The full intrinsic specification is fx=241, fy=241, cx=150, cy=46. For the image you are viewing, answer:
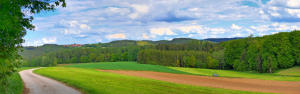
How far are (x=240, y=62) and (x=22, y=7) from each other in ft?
238

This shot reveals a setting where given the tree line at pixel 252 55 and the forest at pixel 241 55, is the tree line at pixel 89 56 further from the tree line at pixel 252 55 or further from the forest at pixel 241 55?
the tree line at pixel 252 55

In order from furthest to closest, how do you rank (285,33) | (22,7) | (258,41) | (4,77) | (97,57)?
(97,57), (258,41), (285,33), (4,77), (22,7)

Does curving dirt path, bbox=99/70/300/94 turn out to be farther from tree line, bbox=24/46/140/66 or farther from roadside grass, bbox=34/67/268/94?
tree line, bbox=24/46/140/66

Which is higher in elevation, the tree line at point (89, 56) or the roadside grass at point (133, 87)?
the tree line at point (89, 56)

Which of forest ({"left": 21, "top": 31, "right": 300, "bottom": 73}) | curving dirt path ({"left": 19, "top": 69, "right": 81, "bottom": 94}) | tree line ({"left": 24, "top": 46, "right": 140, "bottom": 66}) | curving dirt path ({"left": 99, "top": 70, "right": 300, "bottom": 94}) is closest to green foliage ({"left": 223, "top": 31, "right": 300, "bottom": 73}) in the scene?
forest ({"left": 21, "top": 31, "right": 300, "bottom": 73})

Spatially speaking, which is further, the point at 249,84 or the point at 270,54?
the point at 270,54

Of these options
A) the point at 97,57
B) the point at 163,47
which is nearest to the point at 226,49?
the point at 163,47

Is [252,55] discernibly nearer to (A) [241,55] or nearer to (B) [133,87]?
(A) [241,55]

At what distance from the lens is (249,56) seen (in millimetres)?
73250

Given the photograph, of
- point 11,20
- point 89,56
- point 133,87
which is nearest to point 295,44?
point 133,87

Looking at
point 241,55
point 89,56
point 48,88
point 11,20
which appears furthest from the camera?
point 89,56

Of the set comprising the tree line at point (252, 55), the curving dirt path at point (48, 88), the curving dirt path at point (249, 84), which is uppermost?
the tree line at point (252, 55)

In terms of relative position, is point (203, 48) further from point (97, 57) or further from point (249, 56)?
point (97, 57)

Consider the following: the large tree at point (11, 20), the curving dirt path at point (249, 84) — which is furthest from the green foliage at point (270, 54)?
the large tree at point (11, 20)
